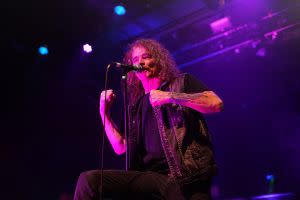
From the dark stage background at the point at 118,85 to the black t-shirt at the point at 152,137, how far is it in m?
3.75

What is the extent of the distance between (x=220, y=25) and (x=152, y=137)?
4317mm

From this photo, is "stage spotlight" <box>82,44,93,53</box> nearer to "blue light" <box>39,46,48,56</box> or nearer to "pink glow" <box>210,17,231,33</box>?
"blue light" <box>39,46,48,56</box>

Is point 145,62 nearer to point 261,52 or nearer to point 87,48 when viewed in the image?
point 87,48

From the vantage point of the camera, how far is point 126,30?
7.48 metres

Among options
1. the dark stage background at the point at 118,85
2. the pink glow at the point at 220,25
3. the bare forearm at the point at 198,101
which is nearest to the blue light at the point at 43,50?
the dark stage background at the point at 118,85

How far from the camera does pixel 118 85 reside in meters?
Result: 7.69

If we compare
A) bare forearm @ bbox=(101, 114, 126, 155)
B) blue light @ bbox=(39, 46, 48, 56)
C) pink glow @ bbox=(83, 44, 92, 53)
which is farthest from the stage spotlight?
bare forearm @ bbox=(101, 114, 126, 155)

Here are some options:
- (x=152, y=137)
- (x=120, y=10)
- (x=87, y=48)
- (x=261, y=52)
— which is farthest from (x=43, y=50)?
Result: (x=152, y=137)

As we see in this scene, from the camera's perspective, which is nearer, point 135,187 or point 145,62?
point 135,187

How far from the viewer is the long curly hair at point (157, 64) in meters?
3.55

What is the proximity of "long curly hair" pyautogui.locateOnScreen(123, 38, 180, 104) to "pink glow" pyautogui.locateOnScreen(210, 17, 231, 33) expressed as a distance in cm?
318

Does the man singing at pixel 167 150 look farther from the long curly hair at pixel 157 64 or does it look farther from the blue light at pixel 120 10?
the blue light at pixel 120 10

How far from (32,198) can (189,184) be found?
17.8 ft

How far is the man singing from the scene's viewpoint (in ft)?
8.87
